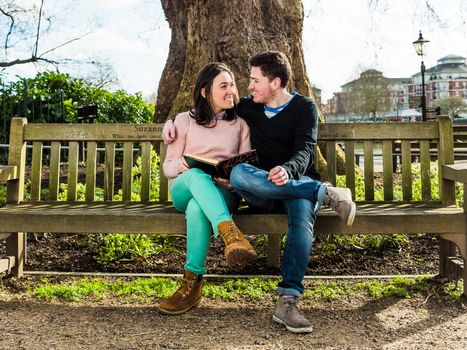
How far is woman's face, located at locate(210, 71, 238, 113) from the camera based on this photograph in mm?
3367

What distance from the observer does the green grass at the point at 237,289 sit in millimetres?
3375

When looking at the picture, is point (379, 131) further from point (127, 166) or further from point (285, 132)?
point (127, 166)

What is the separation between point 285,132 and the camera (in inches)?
131

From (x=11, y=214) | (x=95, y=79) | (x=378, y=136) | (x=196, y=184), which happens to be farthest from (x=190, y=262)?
(x=95, y=79)

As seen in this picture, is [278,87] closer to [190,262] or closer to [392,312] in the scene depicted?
[190,262]

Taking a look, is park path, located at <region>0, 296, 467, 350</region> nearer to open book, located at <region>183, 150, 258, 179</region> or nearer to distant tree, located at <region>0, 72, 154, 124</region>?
open book, located at <region>183, 150, 258, 179</region>

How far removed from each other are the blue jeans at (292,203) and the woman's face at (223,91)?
0.54 meters

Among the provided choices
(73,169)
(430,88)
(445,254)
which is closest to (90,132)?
(73,169)

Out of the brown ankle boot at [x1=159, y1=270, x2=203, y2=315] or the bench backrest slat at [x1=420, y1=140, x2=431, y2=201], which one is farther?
the bench backrest slat at [x1=420, y1=140, x2=431, y2=201]

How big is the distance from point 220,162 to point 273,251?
1.20 m

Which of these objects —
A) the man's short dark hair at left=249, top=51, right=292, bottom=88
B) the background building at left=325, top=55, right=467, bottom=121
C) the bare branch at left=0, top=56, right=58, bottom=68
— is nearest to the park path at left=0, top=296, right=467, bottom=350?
the man's short dark hair at left=249, top=51, right=292, bottom=88

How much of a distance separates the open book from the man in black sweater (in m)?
0.05

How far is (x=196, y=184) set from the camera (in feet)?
9.93

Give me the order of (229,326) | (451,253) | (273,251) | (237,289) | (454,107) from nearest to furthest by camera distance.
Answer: (229,326)
(237,289)
(451,253)
(273,251)
(454,107)
